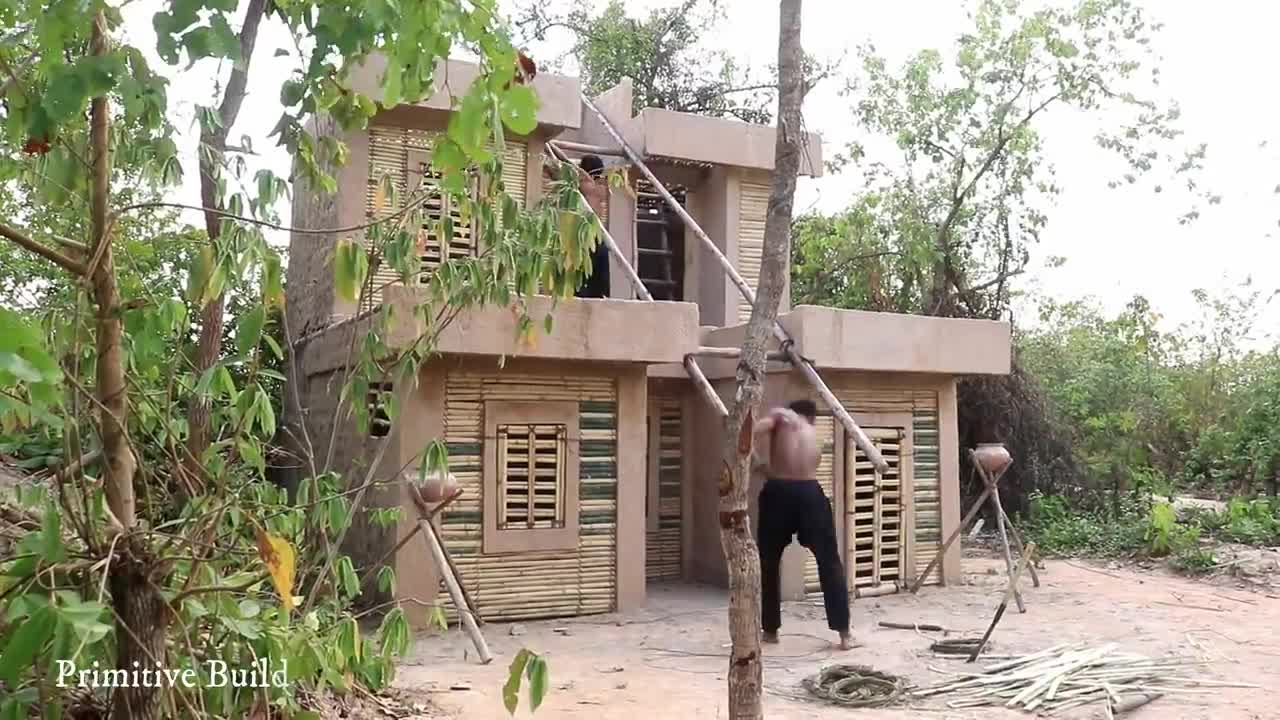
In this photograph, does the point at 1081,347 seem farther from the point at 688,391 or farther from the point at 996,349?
the point at 688,391

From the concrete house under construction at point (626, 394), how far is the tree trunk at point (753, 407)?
11.5ft

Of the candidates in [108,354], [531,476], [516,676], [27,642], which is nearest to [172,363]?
[108,354]

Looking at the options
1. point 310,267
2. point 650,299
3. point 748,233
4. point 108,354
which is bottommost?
point 108,354

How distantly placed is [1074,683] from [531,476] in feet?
13.8

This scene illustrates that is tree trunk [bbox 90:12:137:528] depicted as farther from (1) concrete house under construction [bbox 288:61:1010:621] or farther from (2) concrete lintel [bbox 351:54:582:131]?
(2) concrete lintel [bbox 351:54:582:131]

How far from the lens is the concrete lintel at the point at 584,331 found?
767 centimetres

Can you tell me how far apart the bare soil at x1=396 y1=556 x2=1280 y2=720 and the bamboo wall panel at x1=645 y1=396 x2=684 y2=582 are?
605mm

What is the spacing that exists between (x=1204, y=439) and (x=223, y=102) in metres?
14.9

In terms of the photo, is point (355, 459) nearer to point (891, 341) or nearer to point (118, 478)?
point (891, 341)

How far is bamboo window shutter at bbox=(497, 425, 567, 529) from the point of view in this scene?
8.21 m

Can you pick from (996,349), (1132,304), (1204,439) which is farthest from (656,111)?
(1132,304)

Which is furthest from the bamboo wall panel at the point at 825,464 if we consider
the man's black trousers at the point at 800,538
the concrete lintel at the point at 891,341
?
the man's black trousers at the point at 800,538

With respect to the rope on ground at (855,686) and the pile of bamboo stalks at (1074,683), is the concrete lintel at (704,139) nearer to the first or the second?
the pile of bamboo stalks at (1074,683)

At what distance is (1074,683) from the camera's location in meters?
5.93
